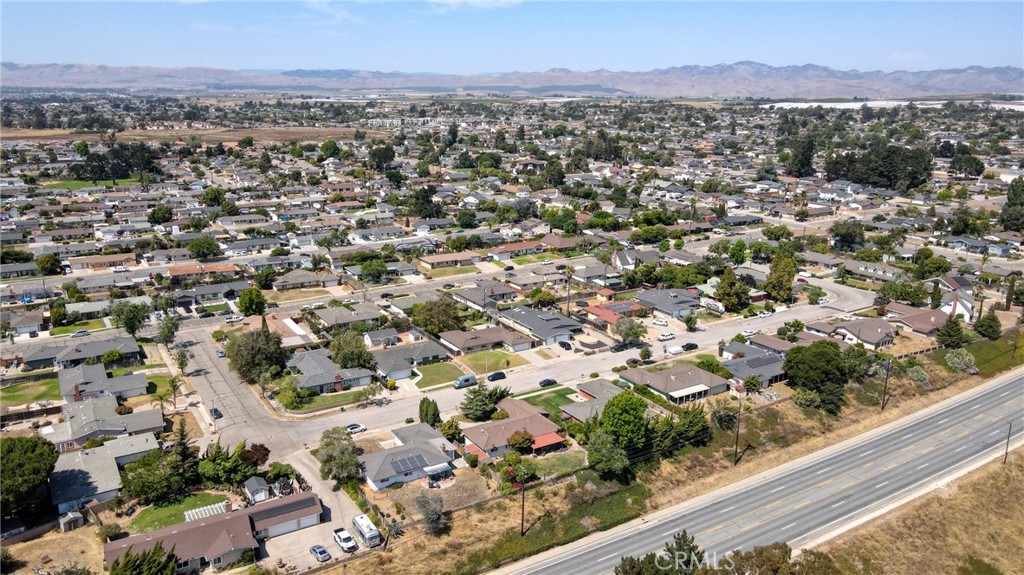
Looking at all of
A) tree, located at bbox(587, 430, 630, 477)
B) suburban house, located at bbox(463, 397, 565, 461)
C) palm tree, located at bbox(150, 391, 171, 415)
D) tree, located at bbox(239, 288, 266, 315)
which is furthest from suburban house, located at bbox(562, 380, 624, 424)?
tree, located at bbox(239, 288, 266, 315)

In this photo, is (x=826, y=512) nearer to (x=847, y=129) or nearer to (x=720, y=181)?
(x=720, y=181)

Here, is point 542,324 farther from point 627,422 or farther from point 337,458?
point 337,458

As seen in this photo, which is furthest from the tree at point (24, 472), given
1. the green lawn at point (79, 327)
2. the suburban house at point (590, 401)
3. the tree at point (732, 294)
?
the tree at point (732, 294)

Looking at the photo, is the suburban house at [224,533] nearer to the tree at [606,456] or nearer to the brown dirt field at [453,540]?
the brown dirt field at [453,540]

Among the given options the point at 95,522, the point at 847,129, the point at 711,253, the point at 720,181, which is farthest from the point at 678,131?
the point at 95,522

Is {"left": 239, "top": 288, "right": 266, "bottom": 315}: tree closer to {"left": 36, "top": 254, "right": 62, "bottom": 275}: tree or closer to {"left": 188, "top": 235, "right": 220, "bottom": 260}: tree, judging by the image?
{"left": 188, "top": 235, "right": 220, "bottom": 260}: tree
